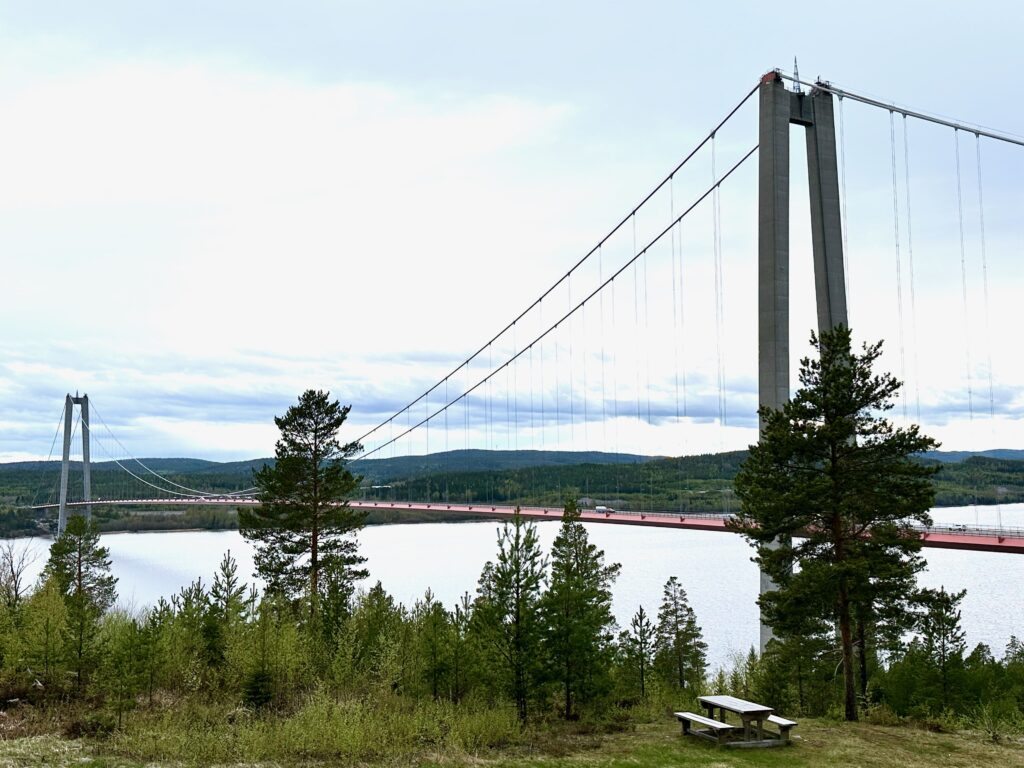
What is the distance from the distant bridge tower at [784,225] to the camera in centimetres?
2211

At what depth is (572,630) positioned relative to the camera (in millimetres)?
13938

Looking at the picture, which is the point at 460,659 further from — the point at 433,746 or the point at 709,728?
the point at 709,728

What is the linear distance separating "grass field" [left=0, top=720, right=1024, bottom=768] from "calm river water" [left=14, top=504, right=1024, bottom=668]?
12.3 meters

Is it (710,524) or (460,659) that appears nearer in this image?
(460,659)

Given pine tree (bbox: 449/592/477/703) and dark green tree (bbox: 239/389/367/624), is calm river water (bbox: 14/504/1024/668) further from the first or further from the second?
dark green tree (bbox: 239/389/367/624)

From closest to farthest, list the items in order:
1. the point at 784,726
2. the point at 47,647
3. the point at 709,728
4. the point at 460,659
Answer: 1. the point at 784,726
2. the point at 709,728
3. the point at 460,659
4. the point at 47,647

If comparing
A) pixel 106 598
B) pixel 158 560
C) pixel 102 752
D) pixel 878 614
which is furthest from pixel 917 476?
pixel 158 560

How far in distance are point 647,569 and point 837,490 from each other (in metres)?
47.9

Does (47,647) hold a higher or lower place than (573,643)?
lower

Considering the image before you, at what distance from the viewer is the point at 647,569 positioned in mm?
61188

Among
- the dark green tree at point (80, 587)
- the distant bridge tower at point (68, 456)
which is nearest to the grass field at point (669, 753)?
the dark green tree at point (80, 587)

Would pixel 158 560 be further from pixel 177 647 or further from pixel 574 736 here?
pixel 574 736

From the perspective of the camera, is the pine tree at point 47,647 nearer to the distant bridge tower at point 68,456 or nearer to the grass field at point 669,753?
the grass field at point 669,753

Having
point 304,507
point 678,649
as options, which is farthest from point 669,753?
point 678,649
